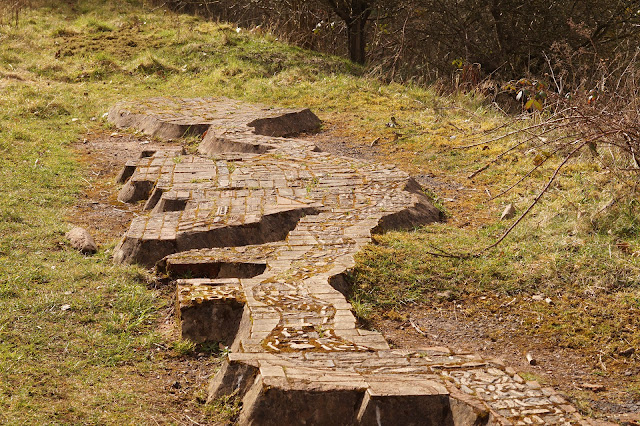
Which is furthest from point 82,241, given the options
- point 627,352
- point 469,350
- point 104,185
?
point 627,352

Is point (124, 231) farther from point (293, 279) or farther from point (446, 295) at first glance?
point (446, 295)

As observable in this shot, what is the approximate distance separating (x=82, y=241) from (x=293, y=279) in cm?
197

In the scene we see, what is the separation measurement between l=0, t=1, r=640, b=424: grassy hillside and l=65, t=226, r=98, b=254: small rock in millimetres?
83

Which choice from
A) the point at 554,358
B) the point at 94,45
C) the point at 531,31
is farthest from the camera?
the point at 94,45

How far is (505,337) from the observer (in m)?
4.50

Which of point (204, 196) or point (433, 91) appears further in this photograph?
point (433, 91)

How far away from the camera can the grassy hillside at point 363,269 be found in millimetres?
3902

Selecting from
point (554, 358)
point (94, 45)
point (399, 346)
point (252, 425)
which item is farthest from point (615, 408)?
point (94, 45)

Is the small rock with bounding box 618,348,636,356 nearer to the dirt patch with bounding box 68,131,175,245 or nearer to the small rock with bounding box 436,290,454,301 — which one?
the small rock with bounding box 436,290,454,301

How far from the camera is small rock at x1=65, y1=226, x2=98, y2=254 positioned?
18.8 ft

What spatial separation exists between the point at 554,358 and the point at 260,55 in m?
9.98

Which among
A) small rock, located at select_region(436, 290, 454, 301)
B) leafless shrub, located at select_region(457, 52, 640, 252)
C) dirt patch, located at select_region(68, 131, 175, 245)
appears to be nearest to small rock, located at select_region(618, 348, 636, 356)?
leafless shrub, located at select_region(457, 52, 640, 252)

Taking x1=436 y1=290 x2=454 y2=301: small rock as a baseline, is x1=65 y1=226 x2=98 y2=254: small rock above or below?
below

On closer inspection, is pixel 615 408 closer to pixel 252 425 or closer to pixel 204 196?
pixel 252 425
